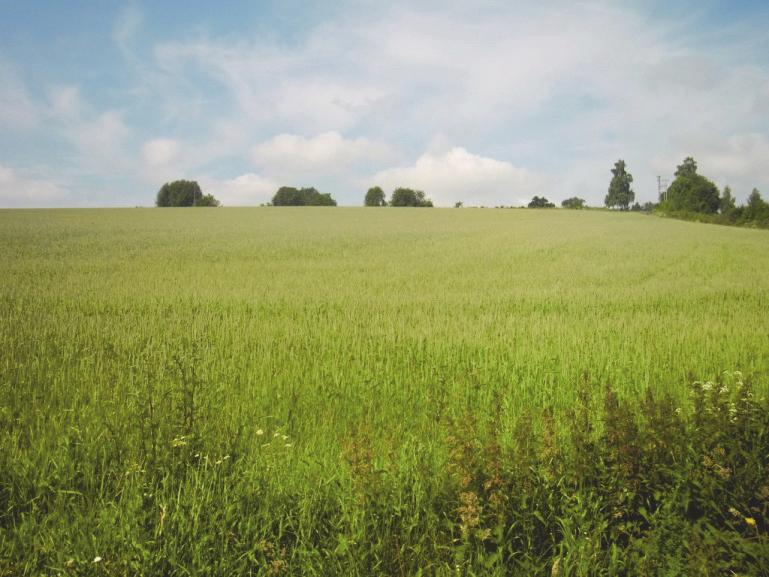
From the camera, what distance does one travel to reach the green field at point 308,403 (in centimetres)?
314

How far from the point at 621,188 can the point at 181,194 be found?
105m

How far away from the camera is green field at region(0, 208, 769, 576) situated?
3.14 m

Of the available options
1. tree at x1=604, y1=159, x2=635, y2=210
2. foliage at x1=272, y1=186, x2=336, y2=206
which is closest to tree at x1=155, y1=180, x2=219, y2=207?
foliage at x1=272, y1=186, x2=336, y2=206

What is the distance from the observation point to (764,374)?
249 inches

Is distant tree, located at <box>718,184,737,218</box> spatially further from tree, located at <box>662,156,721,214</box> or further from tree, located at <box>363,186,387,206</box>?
tree, located at <box>363,186,387,206</box>

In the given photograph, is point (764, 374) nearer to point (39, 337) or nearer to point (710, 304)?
point (710, 304)

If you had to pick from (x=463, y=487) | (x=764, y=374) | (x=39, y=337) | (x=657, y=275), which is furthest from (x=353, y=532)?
(x=657, y=275)

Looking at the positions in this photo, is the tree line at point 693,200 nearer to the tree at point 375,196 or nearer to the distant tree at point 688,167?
the distant tree at point 688,167

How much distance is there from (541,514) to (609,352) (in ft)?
13.7

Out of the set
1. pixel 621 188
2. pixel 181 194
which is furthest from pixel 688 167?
pixel 181 194

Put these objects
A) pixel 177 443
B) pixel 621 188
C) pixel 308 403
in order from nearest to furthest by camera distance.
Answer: pixel 177 443
pixel 308 403
pixel 621 188

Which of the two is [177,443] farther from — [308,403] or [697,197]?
[697,197]

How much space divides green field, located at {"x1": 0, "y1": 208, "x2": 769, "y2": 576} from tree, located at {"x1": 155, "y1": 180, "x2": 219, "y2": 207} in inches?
4008

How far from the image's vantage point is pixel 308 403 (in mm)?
5312
